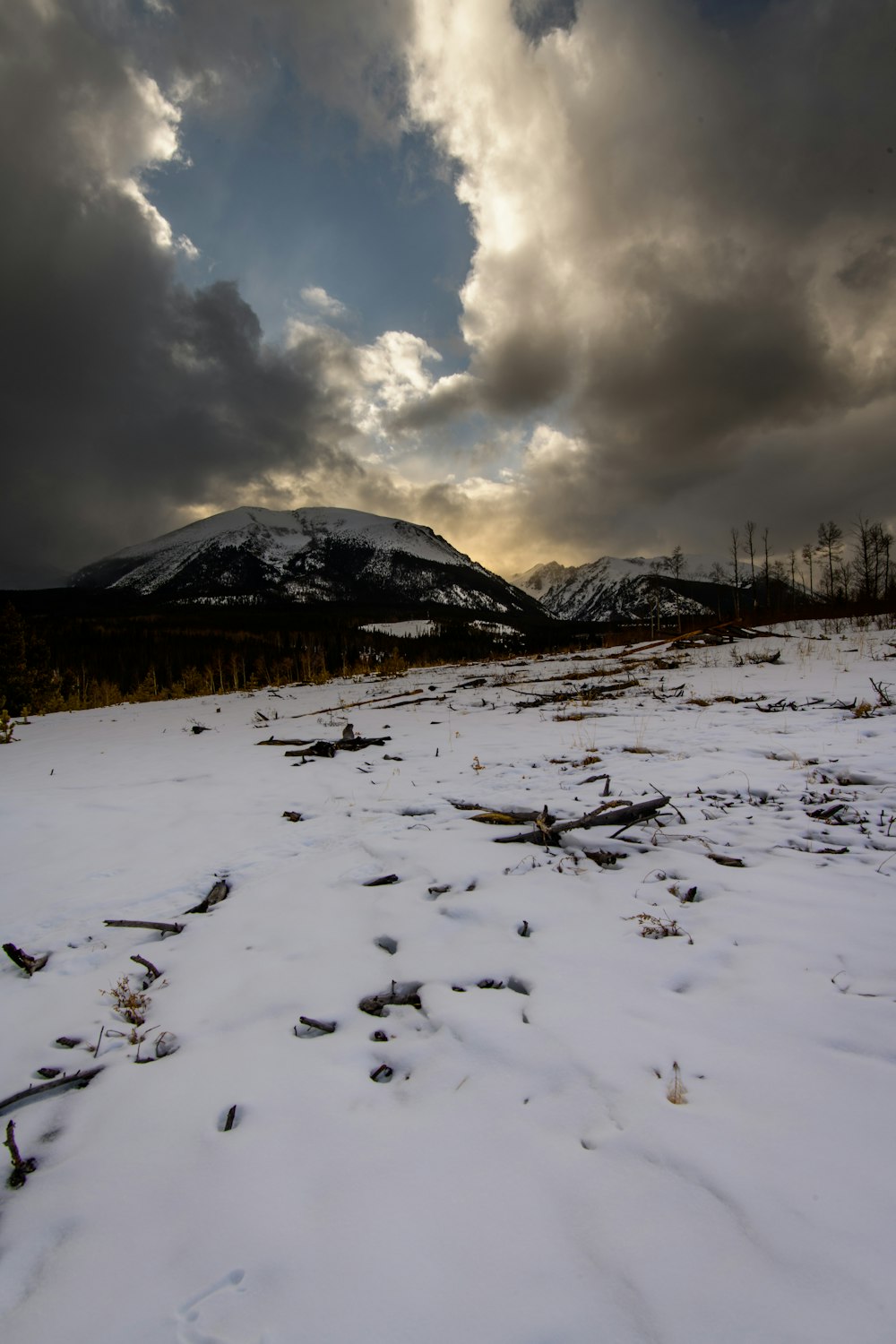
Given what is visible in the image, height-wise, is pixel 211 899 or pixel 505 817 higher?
pixel 505 817

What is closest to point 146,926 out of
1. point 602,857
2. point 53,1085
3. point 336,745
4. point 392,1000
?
point 53,1085

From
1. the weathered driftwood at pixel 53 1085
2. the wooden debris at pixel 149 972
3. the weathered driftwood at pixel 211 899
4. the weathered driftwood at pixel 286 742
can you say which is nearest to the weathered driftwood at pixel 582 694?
the weathered driftwood at pixel 286 742

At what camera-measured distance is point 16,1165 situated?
1773 mm

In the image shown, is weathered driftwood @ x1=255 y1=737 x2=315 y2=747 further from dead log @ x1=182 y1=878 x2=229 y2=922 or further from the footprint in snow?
the footprint in snow

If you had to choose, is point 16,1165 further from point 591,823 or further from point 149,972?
point 591,823

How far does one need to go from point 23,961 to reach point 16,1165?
5.28ft

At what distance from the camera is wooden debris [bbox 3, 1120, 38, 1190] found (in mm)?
1749

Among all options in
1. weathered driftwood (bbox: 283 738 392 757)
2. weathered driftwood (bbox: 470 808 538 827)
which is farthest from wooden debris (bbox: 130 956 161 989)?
weathered driftwood (bbox: 283 738 392 757)

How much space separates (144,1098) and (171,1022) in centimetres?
47

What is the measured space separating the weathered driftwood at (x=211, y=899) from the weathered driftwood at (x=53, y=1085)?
136 centimetres

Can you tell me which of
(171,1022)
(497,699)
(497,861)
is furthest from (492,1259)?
(497,699)

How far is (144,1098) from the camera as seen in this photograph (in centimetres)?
206

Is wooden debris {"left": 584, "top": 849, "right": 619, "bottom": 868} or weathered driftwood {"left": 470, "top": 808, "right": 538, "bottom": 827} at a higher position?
weathered driftwood {"left": 470, "top": 808, "right": 538, "bottom": 827}

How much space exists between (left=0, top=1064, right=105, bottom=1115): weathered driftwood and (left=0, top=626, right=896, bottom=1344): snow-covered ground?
33 millimetres
